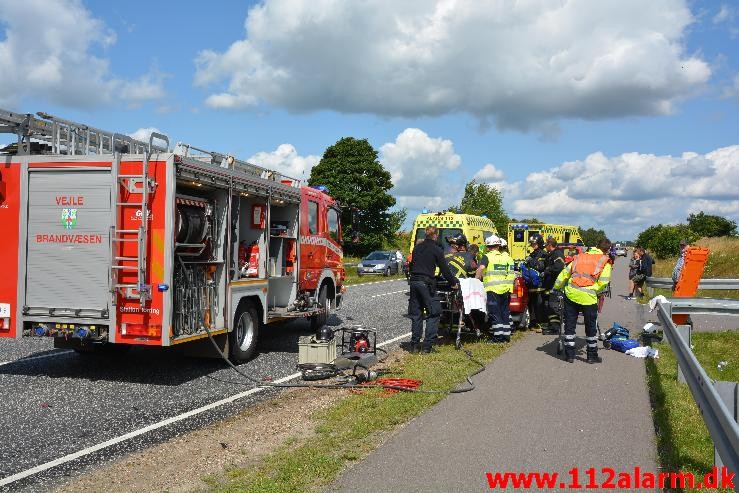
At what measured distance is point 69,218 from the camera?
27.0 ft

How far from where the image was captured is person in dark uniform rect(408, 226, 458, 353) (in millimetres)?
10367

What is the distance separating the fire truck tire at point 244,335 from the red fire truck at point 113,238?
0.11 m

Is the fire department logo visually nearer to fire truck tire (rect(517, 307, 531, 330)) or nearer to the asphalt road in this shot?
the asphalt road

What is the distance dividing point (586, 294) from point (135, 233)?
6.38 metres

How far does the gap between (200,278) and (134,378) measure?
1631 millimetres

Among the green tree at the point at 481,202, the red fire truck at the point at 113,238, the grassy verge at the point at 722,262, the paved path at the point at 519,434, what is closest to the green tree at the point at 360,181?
the green tree at the point at 481,202

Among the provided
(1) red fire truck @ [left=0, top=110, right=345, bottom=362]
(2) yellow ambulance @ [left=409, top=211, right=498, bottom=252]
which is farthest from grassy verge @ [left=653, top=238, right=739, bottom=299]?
(1) red fire truck @ [left=0, top=110, right=345, bottom=362]

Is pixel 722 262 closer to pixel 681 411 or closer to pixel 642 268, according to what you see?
pixel 642 268

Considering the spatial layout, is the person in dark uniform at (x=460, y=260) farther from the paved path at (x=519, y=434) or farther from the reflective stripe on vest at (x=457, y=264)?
the paved path at (x=519, y=434)

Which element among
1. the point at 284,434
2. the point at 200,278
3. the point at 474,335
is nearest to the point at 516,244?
the point at 474,335

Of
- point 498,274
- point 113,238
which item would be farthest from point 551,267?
point 113,238

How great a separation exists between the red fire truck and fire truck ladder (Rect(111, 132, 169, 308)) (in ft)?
0.04

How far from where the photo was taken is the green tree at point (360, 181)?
5822 cm

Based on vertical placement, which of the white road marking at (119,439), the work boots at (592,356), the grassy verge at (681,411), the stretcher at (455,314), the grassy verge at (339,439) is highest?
the stretcher at (455,314)
